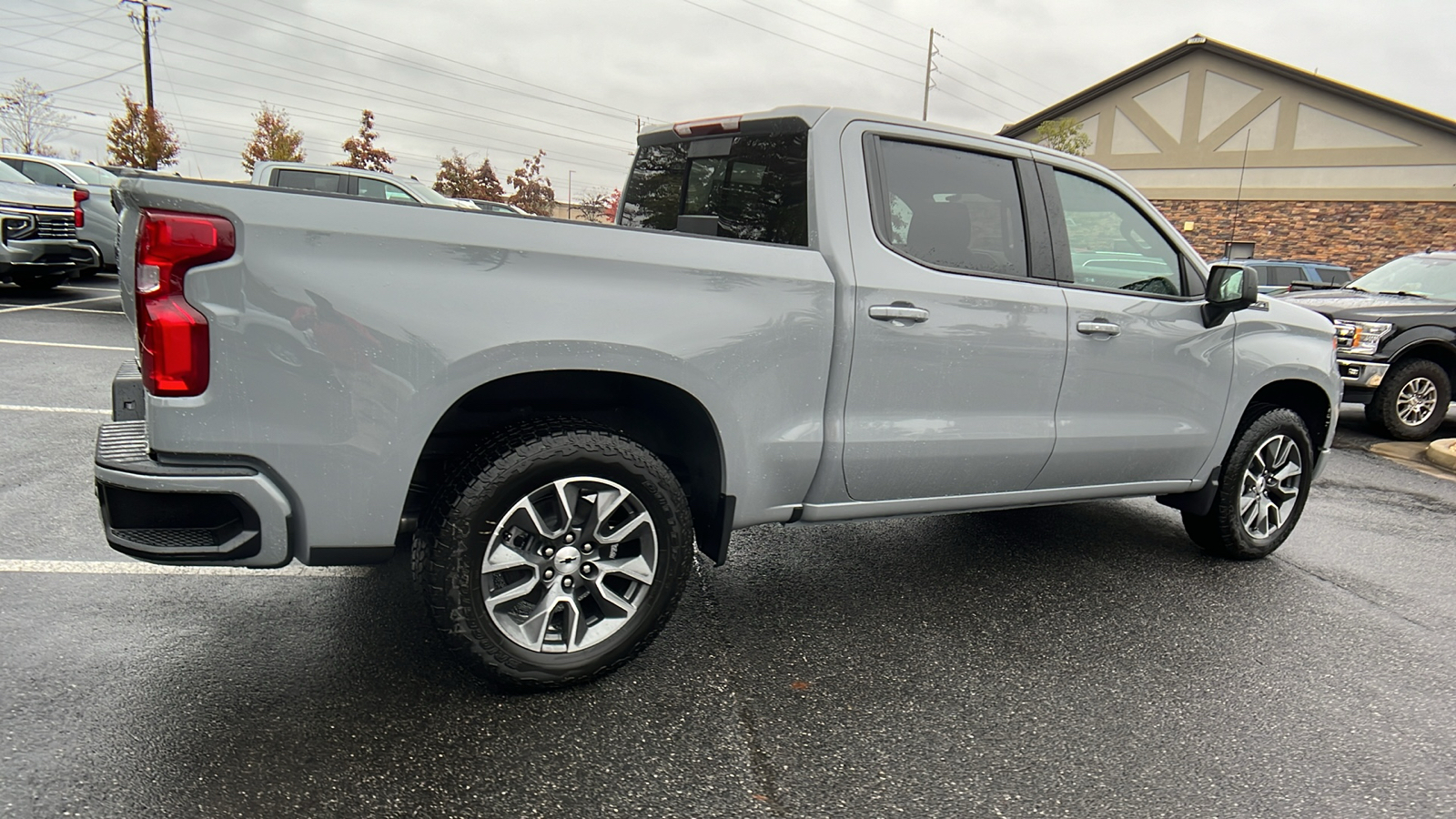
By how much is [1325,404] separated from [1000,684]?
2.85 meters

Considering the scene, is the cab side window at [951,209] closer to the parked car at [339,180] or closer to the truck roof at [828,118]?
the truck roof at [828,118]

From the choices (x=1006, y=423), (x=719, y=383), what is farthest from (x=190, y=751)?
(x=1006, y=423)

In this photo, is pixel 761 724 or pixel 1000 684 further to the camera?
pixel 1000 684

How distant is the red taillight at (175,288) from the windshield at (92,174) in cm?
1526

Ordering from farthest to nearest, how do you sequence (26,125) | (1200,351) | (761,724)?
(26,125) < (1200,351) < (761,724)

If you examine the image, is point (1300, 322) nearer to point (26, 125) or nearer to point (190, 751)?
point (190, 751)

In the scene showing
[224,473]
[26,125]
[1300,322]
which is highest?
[26,125]

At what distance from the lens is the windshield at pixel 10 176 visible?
1144cm

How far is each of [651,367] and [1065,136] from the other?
32.1 meters

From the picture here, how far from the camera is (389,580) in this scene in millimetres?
3656

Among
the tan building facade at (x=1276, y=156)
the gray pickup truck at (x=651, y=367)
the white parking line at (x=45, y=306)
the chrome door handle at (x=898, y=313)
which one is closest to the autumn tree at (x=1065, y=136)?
the tan building facade at (x=1276, y=156)

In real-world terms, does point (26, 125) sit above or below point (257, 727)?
above

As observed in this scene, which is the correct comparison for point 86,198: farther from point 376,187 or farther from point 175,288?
point 175,288

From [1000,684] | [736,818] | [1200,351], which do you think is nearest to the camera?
[736,818]
